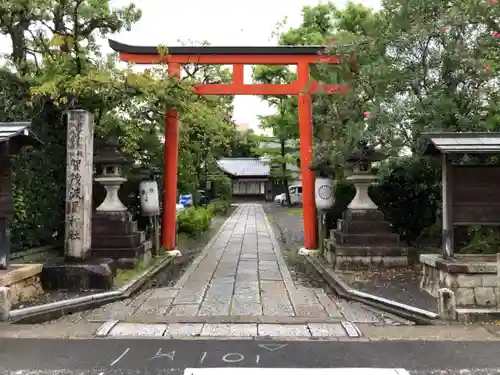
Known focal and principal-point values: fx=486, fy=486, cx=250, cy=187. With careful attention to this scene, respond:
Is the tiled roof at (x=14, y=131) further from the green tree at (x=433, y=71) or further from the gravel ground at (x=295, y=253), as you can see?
the green tree at (x=433, y=71)

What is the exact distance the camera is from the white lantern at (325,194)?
39.6 ft

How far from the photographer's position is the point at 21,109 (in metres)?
10.2

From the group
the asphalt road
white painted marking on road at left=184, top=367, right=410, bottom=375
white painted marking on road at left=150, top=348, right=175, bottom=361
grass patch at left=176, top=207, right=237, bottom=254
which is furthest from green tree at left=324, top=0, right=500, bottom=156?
grass patch at left=176, top=207, right=237, bottom=254

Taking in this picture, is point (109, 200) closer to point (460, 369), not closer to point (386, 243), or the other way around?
point (386, 243)

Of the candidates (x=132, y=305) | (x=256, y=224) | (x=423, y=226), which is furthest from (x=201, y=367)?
(x=256, y=224)

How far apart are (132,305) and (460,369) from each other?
15.5 feet

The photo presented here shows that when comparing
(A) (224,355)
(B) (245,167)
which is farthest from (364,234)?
(B) (245,167)

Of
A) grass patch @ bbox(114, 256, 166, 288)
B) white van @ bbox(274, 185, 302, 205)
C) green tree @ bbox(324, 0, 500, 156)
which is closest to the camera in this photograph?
green tree @ bbox(324, 0, 500, 156)

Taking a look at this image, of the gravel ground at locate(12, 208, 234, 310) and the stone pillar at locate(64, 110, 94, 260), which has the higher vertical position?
the stone pillar at locate(64, 110, 94, 260)

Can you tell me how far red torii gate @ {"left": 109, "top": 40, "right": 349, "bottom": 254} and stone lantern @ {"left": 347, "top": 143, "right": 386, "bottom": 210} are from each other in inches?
79.7

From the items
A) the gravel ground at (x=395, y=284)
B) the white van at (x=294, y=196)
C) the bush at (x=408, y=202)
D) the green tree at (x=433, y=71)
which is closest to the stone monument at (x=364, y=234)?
the gravel ground at (x=395, y=284)

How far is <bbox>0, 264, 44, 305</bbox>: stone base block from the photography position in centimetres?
667

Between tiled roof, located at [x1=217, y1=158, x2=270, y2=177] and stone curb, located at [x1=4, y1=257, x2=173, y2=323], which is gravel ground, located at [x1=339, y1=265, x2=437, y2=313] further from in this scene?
tiled roof, located at [x1=217, y1=158, x2=270, y2=177]

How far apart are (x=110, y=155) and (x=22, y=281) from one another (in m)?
4.08
